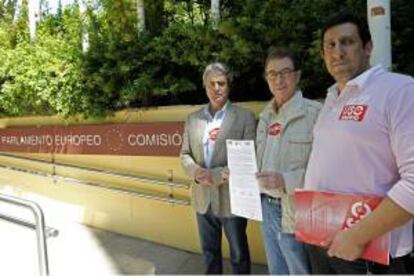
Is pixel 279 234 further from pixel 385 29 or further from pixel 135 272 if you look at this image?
pixel 135 272

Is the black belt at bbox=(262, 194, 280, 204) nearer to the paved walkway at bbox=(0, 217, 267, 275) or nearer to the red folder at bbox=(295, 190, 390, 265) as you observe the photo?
the red folder at bbox=(295, 190, 390, 265)

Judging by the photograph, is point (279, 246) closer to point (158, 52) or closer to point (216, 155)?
point (216, 155)

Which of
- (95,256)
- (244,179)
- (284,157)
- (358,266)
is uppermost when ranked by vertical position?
(284,157)

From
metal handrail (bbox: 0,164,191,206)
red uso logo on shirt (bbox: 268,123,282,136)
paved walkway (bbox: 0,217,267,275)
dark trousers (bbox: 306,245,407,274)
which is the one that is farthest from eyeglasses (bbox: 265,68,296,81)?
metal handrail (bbox: 0,164,191,206)

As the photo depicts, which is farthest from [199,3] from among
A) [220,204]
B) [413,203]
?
[413,203]

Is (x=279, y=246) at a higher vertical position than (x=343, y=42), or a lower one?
lower

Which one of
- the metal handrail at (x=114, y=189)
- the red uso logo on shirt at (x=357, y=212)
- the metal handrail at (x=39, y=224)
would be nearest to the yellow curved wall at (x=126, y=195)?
the metal handrail at (x=114, y=189)

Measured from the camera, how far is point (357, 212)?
6.46 feet

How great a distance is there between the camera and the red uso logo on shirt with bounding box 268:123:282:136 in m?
3.04

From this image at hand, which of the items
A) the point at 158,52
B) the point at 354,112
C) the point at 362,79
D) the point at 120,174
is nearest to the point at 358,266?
the point at 354,112

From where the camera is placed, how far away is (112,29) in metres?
6.10

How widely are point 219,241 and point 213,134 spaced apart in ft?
2.58

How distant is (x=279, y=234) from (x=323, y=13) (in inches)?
71.2

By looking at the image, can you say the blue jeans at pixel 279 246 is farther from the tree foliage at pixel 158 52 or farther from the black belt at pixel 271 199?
the tree foliage at pixel 158 52
